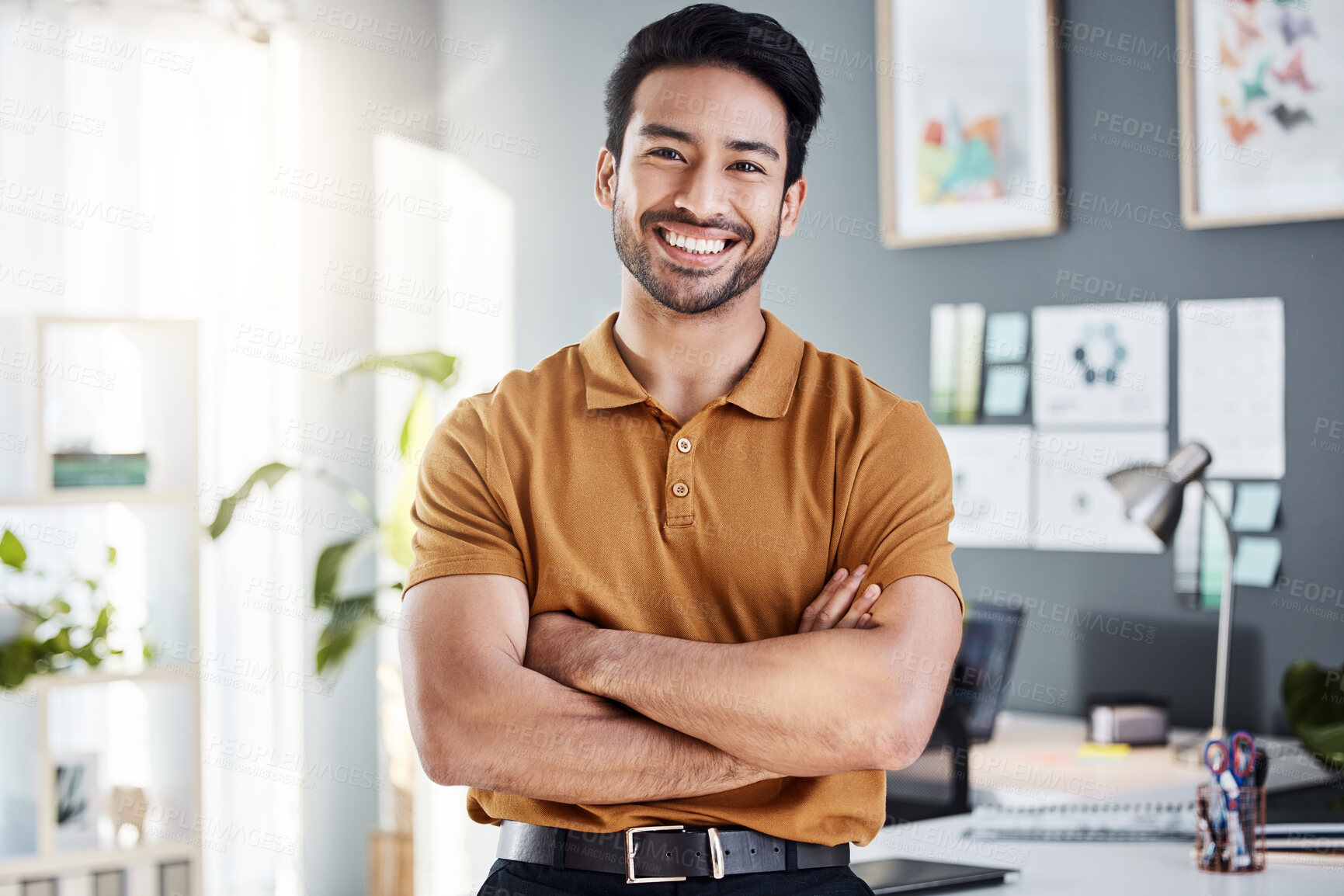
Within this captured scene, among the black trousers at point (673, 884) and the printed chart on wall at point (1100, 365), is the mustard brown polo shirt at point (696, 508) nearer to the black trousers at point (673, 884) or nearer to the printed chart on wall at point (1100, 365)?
the black trousers at point (673, 884)

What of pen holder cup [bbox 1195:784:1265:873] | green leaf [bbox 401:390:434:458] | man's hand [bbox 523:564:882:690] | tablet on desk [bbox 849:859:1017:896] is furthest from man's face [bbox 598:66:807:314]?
green leaf [bbox 401:390:434:458]

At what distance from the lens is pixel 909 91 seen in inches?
121

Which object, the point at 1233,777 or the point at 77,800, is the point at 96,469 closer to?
the point at 77,800

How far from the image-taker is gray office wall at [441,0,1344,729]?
2.60m

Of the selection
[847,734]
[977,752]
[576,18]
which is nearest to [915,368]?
[977,752]

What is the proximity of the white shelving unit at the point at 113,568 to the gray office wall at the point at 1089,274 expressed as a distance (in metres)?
1.20

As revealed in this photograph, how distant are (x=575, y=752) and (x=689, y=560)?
252 millimetres

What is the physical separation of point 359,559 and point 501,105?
1551 millimetres

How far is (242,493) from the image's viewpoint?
336cm

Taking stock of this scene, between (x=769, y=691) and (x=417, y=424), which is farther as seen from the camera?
(x=417, y=424)

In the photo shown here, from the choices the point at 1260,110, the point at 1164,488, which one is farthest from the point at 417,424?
the point at 1260,110

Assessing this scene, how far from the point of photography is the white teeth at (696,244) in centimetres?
148

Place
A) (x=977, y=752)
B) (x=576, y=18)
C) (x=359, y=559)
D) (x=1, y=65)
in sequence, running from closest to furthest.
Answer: (x=977, y=752)
(x=1, y=65)
(x=576, y=18)
(x=359, y=559)

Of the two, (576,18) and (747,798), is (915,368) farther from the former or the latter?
(747,798)
